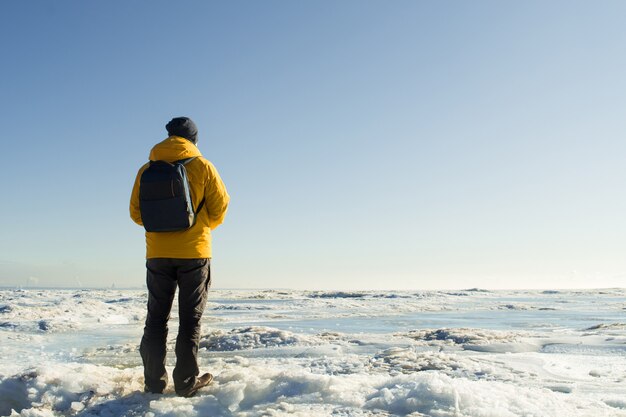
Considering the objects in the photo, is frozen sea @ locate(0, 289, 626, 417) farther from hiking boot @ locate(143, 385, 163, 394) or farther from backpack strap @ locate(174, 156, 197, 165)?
backpack strap @ locate(174, 156, 197, 165)

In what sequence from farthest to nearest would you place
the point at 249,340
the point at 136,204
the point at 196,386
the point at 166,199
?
the point at 249,340 → the point at 136,204 → the point at 196,386 → the point at 166,199

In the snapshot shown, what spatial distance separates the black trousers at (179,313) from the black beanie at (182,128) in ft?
3.27

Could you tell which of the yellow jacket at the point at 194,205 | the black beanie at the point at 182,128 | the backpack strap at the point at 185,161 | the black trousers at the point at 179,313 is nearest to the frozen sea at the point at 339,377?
the black trousers at the point at 179,313

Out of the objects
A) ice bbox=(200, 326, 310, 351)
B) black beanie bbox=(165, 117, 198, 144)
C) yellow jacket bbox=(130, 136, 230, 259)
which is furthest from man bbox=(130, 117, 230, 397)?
ice bbox=(200, 326, 310, 351)

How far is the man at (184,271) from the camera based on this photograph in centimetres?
343

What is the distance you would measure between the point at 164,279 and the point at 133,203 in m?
0.67

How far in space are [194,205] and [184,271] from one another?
1.61ft

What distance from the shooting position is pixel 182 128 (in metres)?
3.72

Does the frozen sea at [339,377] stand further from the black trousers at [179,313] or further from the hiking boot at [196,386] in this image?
the black trousers at [179,313]

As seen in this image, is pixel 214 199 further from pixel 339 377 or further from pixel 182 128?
pixel 339 377

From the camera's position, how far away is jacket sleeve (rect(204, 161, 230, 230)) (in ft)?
11.6

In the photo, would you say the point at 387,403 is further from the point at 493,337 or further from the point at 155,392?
the point at 493,337

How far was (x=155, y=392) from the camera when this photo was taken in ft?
11.4

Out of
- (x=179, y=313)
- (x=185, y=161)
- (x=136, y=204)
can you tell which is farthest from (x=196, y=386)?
(x=185, y=161)
